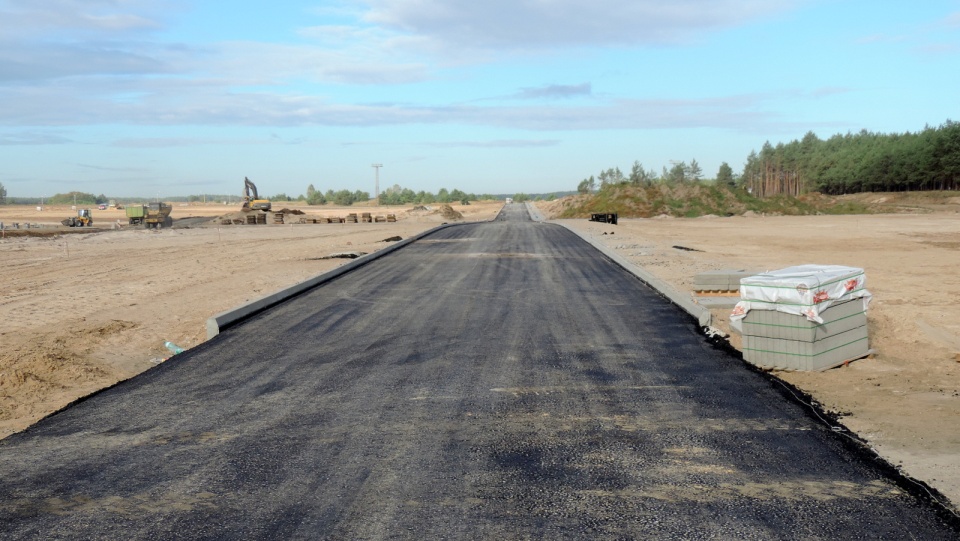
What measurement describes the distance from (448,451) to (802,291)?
4706mm

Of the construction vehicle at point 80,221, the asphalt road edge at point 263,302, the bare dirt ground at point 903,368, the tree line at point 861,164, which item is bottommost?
the bare dirt ground at point 903,368

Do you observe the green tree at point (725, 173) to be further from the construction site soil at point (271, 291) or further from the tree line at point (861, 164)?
the construction site soil at point (271, 291)

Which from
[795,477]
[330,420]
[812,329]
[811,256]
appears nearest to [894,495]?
[795,477]

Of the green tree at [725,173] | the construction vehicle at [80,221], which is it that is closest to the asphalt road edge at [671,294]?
the construction vehicle at [80,221]

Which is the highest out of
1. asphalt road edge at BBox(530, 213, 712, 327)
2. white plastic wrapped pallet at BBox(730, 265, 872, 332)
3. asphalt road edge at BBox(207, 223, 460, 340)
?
white plastic wrapped pallet at BBox(730, 265, 872, 332)

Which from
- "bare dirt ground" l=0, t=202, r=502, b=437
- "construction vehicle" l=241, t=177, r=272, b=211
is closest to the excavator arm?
"construction vehicle" l=241, t=177, r=272, b=211

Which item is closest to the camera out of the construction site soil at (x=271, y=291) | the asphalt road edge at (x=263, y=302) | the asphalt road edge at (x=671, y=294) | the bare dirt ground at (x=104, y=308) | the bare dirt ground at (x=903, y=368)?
the bare dirt ground at (x=903, y=368)

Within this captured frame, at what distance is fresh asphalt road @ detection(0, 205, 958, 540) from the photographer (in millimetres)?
A: 4445

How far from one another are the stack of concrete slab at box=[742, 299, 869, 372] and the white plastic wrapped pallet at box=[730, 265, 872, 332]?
0.09m

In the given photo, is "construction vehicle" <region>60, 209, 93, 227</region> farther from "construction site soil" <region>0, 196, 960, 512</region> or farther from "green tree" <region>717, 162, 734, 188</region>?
"green tree" <region>717, 162, 734, 188</region>

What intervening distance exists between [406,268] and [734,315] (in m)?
11.7

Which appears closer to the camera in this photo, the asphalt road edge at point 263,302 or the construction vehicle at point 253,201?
the asphalt road edge at point 263,302

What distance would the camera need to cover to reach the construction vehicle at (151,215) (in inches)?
2264

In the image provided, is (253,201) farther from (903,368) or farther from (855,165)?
(855,165)
